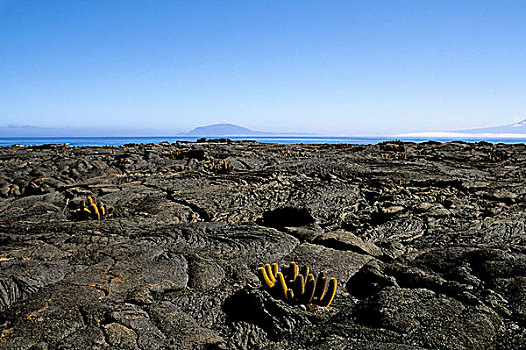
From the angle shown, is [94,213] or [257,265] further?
[94,213]

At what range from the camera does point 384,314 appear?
3.04 m

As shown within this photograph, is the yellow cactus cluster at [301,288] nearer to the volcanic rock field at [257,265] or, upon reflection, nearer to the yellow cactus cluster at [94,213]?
the volcanic rock field at [257,265]

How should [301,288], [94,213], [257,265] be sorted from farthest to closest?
[94,213], [257,265], [301,288]

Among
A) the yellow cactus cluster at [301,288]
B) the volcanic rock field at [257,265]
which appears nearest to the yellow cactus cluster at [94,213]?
the volcanic rock field at [257,265]

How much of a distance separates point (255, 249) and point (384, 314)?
6.44 ft

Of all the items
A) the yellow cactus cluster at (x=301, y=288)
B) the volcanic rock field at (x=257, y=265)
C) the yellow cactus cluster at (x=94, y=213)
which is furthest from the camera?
the yellow cactus cluster at (x=94, y=213)

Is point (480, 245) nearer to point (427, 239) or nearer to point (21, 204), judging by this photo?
point (427, 239)

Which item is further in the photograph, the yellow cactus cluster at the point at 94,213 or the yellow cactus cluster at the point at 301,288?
the yellow cactus cluster at the point at 94,213

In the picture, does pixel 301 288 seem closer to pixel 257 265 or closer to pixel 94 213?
pixel 257 265

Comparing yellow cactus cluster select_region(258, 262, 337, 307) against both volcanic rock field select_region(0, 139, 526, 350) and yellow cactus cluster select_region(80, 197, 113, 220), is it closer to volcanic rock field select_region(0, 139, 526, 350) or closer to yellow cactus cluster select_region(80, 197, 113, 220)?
volcanic rock field select_region(0, 139, 526, 350)

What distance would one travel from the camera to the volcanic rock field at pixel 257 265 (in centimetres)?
286

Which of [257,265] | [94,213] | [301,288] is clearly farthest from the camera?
[94,213]

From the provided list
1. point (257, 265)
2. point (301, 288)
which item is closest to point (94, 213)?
point (257, 265)

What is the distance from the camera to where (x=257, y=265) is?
4305 millimetres
